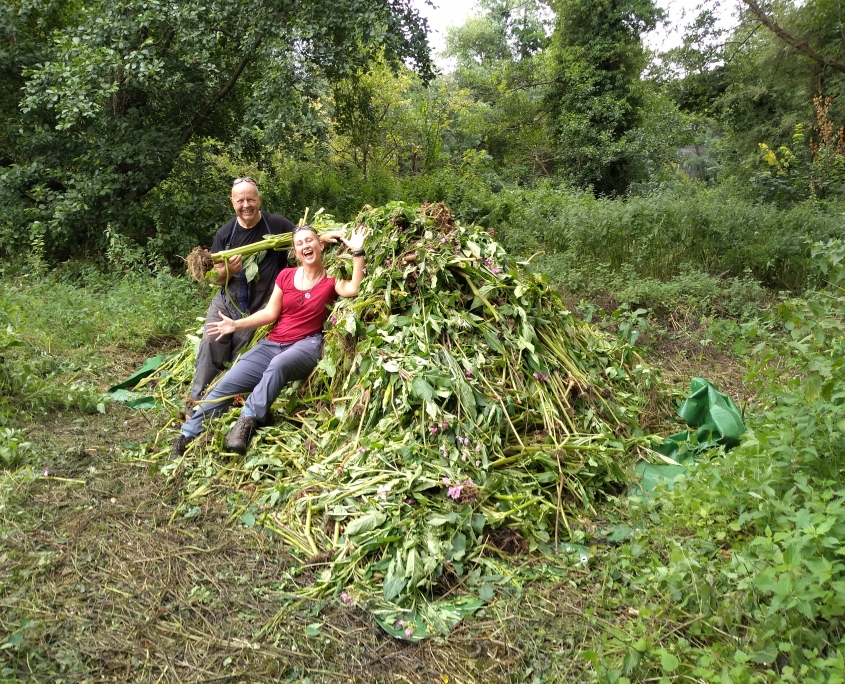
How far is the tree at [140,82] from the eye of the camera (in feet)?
24.1

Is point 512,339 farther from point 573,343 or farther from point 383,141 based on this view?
point 383,141

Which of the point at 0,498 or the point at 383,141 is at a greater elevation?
the point at 383,141

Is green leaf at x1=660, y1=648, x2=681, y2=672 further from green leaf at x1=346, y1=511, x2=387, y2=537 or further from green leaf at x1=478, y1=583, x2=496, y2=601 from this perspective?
green leaf at x1=346, y1=511, x2=387, y2=537

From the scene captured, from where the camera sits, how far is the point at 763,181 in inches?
428

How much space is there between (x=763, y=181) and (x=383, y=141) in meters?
8.33

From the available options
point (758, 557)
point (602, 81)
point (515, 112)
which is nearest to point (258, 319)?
point (758, 557)

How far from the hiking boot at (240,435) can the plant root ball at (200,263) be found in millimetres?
1150

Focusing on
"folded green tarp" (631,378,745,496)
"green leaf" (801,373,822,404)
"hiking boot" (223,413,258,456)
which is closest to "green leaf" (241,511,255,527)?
"hiking boot" (223,413,258,456)

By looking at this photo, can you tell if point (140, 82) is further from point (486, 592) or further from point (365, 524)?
point (486, 592)

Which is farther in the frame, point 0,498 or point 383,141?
point 383,141

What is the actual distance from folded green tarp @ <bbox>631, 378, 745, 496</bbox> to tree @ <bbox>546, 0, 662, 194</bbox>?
13635mm

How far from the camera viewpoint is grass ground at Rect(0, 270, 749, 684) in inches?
87.7

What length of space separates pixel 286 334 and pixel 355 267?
2.14ft

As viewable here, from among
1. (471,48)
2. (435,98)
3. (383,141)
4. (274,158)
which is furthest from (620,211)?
(471,48)
